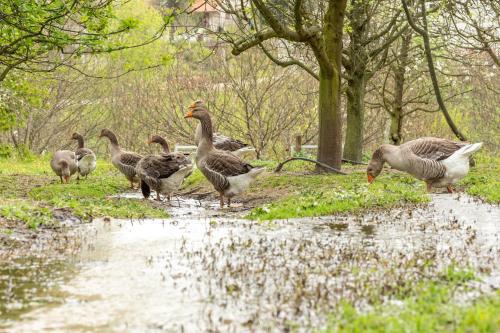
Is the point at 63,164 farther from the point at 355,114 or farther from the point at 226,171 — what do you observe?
the point at 355,114

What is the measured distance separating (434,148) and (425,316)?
34.6 ft

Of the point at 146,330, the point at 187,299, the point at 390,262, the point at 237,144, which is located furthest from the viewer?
the point at 237,144

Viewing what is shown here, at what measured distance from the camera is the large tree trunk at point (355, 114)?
2436 cm

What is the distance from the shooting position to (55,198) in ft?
45.3

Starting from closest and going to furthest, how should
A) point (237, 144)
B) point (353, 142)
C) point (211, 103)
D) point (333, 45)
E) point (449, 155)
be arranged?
point (449, 155) < point (333, 45) < point (237, 144) < point (353, 142) < point (211, 103)

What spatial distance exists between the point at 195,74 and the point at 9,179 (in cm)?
1364

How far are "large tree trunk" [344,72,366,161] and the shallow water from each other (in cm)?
1311

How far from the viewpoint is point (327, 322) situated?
5.87m

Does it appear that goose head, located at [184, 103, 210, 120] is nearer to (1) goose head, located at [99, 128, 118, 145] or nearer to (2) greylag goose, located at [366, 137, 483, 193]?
(1) goose head, located at [99, 128, 118, 145]

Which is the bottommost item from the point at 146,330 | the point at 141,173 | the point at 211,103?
the point at 146,330

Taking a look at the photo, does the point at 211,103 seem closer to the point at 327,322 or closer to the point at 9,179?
the point at 9,179

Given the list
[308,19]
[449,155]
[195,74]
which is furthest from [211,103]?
[449,155]

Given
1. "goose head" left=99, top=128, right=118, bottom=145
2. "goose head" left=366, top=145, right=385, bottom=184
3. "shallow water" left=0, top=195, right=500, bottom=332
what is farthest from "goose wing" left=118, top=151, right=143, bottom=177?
"shallow water" left=0, top=195, right=500, bottom=332

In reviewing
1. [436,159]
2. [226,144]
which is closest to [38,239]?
[436,159]
